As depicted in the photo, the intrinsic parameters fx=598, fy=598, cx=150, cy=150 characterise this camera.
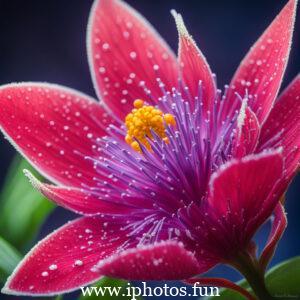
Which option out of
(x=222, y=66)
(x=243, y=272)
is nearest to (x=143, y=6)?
(x=222, y=66)

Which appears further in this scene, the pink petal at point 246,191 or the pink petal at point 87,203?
the pink petal at point 87,203

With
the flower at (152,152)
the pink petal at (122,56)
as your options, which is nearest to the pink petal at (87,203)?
the flower at (152,152)

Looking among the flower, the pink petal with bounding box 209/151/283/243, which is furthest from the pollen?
the pink petal with bounding box 209/151/283/243

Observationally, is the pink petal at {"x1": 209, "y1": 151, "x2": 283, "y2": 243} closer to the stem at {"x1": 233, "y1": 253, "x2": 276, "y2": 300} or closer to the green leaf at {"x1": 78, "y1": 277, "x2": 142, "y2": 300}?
the stem at {"x1": 233, "y1": 253, "x2": 276, "y2": 300}

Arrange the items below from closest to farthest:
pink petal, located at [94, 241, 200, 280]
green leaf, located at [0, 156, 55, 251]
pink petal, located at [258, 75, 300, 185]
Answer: pink petal, located at [94, 241, 200, 280] < pink petal, located at [258, 75, 300, 185] < green leaf, located at [0, 156, 55, 251]

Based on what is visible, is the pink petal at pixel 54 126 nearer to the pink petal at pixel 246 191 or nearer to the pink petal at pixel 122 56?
the pink petal at pixel 122 56

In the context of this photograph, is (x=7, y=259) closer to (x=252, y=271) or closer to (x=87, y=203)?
(x=87, y=203)

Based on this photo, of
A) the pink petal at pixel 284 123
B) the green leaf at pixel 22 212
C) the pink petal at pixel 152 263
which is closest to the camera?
the pink petal at pixel 152 263

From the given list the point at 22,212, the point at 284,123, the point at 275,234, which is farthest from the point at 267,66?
the point at 22,212
